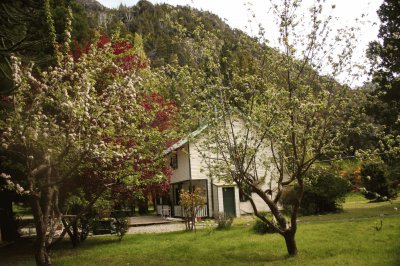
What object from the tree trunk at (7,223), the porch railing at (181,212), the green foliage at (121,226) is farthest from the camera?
the porch railing at (181,212)

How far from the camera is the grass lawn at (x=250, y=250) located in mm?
11055

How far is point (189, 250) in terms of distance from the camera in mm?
13992

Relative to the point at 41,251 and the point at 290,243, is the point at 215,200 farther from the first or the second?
the point at 41,251

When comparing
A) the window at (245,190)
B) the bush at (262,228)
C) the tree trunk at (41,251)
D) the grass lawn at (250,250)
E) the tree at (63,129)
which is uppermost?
the tree at (63,129)

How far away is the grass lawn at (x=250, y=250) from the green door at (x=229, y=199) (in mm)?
12283

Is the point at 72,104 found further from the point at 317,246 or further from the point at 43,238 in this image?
the point at 317,246

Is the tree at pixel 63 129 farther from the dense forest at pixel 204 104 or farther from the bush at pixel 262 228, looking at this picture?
the bush at pixel 262 228

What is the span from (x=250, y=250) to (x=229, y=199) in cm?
1787

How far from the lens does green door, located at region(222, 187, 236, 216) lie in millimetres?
30406

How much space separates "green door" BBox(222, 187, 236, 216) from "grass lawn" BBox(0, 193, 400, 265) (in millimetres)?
12283

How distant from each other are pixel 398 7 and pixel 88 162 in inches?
883

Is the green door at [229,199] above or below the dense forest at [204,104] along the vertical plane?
below

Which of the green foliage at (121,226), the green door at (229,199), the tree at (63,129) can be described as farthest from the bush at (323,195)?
the tree at (63,129)

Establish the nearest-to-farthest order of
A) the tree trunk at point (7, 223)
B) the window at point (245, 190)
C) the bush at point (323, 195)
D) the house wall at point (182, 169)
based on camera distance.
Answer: the window at point (245, 190)
the tree trunk at point (7, 223)
the bush at point (323, 195)
the house wall at point (182, 169)
